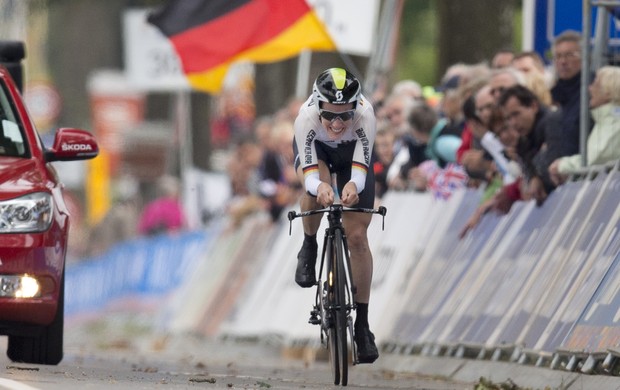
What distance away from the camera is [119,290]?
114 feet

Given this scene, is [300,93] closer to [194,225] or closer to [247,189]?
[247,189]

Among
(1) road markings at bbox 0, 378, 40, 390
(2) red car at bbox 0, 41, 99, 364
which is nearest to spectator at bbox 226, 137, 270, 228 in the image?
(2) red car at bbox 0, 41, 99, 364

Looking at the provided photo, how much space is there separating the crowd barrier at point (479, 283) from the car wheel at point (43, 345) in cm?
160

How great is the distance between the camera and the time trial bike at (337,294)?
1311 centimetres

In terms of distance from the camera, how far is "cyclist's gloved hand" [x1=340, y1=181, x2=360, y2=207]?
520 inches

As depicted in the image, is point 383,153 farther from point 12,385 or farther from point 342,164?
point 12,385

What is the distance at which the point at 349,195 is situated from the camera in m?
13.2

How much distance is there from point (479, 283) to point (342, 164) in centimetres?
258

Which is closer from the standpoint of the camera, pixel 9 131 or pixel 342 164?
pixel 342 164

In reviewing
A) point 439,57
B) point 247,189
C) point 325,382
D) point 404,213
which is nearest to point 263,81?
point 247,189

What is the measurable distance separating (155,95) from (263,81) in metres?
15.2

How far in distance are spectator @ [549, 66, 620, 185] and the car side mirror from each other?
3138mm

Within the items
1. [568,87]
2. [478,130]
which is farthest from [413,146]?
[568,87]

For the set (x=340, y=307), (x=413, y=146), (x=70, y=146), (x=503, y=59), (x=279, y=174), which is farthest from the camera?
(x=279, y=174)
